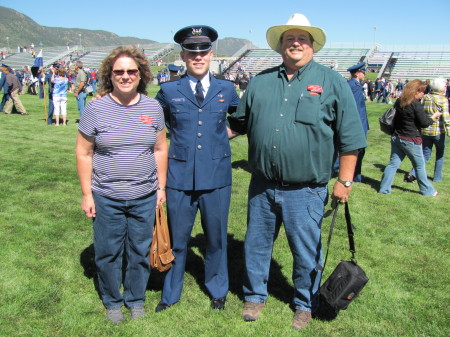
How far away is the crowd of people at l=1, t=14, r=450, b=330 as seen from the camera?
113 inches

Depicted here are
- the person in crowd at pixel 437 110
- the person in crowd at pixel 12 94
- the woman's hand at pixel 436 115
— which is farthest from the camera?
the person in crowd at pixel 12 94

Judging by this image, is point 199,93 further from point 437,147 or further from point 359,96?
point 437,147

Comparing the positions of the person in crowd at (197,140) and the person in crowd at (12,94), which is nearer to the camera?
the person in crowd at (197,140)

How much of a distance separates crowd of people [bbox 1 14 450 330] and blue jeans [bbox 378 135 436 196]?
13.2 feet

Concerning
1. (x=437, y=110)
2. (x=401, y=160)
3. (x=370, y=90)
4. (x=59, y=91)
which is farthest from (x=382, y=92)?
(x=401, y=160)

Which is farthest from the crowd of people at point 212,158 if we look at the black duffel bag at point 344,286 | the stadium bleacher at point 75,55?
the stadium bleacher at point 75,55

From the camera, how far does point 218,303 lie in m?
3.46

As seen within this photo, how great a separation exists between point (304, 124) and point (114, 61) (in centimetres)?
137

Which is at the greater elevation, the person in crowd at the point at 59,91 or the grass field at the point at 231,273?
the person in crowd at the point at 59,91

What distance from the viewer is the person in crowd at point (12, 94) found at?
14714 mm

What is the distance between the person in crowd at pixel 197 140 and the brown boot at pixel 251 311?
596 mm

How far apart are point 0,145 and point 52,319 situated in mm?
7895

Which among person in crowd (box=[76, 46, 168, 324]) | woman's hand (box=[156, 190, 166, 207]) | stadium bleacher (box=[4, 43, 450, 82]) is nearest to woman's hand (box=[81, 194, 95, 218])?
person in crowd (box=[76, 46, 168, 324])

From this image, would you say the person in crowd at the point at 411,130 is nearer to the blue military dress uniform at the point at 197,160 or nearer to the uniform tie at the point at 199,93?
the blue military dress uniform at the point at 197,160
